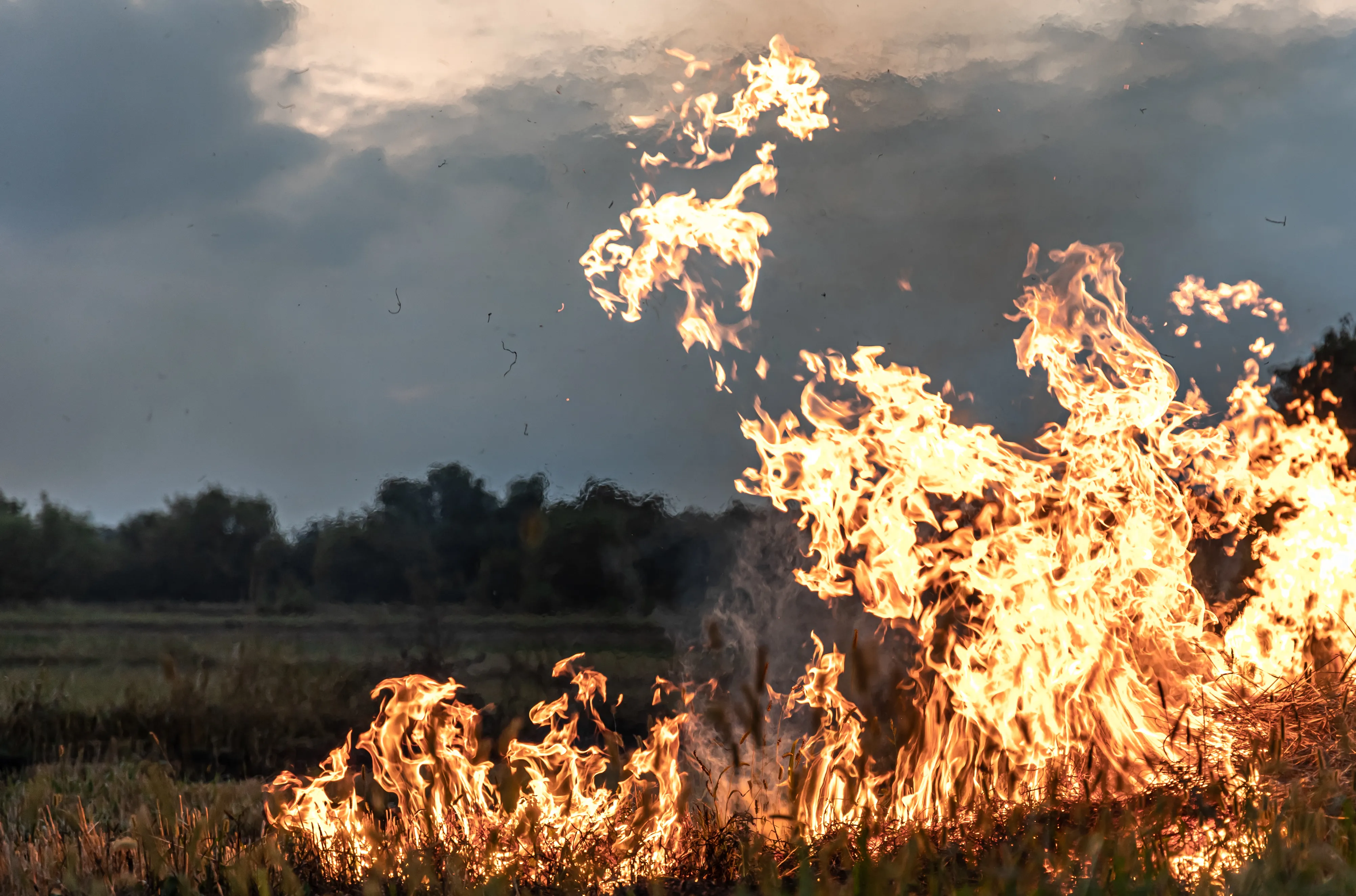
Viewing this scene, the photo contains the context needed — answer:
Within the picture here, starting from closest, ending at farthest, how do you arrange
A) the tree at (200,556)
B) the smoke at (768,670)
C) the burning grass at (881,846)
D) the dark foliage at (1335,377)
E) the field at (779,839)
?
1. the field at (779,839)
2. the burning grass at (881,846)
3. the smoke at (768,670)
4. the dark foliage at (1335,377)
5. the tree at (200,556)

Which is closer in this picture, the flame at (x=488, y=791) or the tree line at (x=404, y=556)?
the flame at (x=488, y=791)

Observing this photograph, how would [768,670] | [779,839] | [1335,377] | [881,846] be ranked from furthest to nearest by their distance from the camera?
[1335,377] < [768,670] < [779,839] < [881,846]

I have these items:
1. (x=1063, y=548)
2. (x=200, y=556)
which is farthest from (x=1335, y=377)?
(x=200, y=556)

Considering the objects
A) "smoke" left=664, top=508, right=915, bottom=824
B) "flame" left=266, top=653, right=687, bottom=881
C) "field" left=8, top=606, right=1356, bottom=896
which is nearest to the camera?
"field" left=8, top=606, right=1356, bottom=896

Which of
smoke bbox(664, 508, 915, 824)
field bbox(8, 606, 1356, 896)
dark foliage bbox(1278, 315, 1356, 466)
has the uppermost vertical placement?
dark foliage bbox(1278, 315, 1356, 466)

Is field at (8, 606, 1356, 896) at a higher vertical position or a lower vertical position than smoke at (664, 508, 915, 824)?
lower

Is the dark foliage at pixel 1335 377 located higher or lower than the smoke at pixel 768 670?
higher

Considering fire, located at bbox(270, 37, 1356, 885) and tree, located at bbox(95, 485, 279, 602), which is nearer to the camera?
fire, located at bbox(270, 37, 1356, 885)

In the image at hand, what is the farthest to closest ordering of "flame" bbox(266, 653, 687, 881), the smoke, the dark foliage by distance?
the dark foliage, "flame" bbox(266, 653, 687, 881), the smoke

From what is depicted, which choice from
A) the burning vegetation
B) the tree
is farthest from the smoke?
the tree

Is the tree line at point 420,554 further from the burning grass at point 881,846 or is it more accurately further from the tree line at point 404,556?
the burning grass at point 881,846

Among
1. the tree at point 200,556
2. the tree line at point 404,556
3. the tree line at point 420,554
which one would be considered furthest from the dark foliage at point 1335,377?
the tree at point 200,556

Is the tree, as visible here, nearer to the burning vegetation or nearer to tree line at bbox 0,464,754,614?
tree line at bbox 0,464,754,614

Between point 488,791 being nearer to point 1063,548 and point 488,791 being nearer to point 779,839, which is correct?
point 779,839
